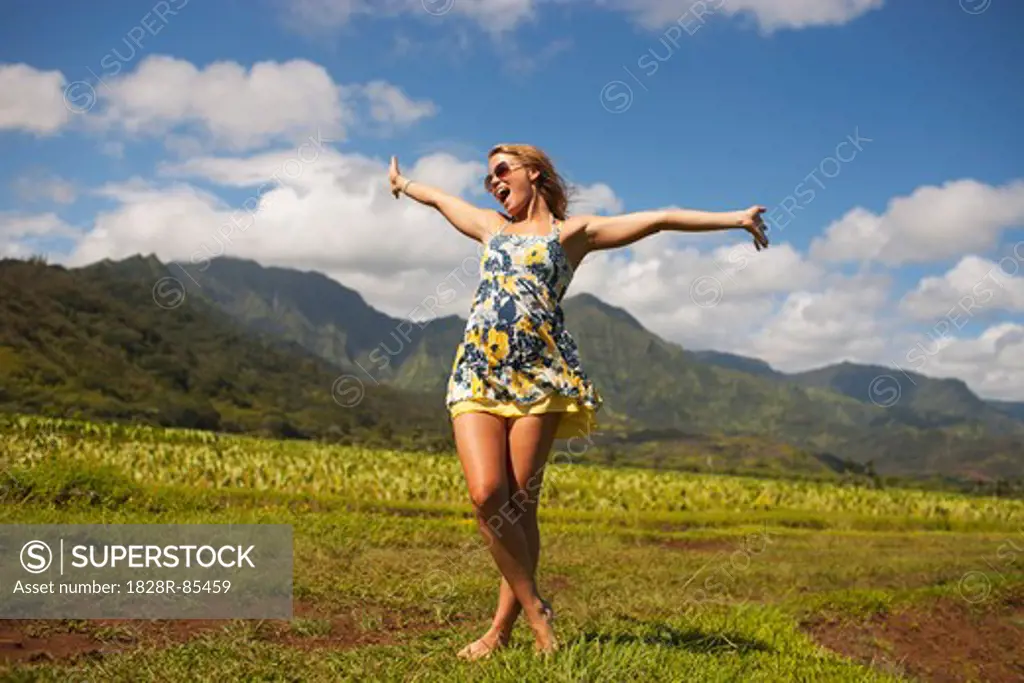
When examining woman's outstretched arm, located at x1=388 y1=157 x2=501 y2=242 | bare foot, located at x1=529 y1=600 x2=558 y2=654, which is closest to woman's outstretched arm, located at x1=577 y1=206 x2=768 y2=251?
woman's outstretched arm, located at x1=388 y1=157 x2=501 y2=242

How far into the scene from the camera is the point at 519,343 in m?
4.89

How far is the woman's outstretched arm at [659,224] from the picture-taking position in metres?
5.11

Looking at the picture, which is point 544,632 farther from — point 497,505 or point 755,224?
point 755,224

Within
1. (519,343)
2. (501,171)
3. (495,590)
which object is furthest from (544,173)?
(495,590)

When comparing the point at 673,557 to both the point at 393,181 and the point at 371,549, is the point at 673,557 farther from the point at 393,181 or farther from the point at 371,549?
the point at 393,181

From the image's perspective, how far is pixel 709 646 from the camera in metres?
6.01

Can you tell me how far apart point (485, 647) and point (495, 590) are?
4055mm

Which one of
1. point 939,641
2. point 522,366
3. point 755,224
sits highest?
point 755,224

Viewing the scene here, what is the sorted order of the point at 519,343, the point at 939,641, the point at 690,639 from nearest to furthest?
1. the point at 519,343
2. the point at 690,639
3. the point at 939,641

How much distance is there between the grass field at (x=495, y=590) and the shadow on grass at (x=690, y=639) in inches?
1.1

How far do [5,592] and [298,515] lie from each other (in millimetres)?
7595

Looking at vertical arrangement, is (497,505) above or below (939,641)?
above

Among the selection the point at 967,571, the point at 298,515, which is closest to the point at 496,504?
the point at 298,515

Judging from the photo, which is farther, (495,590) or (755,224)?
(495,590)
